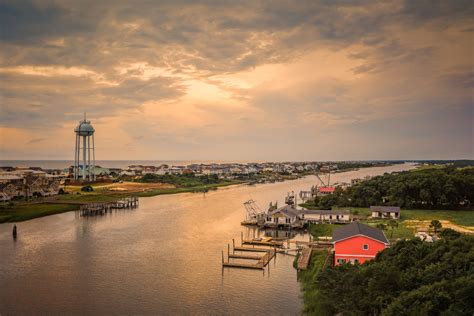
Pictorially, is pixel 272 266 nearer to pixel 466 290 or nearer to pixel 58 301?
pixel 58 301

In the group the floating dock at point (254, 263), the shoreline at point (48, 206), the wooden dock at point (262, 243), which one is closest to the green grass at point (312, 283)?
the floating dock at point (254, 263)

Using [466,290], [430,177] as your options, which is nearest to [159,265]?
[466,290]

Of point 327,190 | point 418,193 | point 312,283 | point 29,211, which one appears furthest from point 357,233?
point 327,190

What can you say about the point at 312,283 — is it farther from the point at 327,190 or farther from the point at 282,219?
the point at 327,190

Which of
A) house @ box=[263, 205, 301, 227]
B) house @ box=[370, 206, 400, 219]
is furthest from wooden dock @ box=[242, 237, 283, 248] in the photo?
house @ box=[370, 206, 400, 219]

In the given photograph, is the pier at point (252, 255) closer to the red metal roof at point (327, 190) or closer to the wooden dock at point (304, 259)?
the wooden dock at point (304, 259)

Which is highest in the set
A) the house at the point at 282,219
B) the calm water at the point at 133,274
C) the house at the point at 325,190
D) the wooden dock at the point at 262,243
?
the house at the point at 325,190
